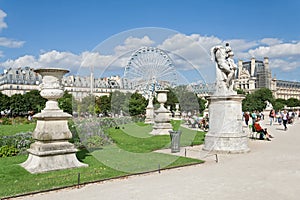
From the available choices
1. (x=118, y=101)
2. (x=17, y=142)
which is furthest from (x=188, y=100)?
(x=17, y=142)

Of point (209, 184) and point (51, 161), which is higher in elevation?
point (51, 161)

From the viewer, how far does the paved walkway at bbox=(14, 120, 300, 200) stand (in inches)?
262

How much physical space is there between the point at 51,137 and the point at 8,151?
14.7ft

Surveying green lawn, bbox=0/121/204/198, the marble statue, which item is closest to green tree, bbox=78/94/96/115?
green lawn, bbox=0/121/204/198

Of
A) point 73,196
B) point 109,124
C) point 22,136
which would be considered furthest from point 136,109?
point 73,196

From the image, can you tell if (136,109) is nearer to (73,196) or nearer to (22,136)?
(22,136)

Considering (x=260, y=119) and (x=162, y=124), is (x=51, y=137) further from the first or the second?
(x=260, y=119)

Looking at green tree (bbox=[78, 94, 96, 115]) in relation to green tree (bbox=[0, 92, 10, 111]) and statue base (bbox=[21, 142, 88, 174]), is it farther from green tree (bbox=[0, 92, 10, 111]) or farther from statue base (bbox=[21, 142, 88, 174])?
green tree (bbox=[0, 92, 10, 111])

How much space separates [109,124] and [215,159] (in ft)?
45.0

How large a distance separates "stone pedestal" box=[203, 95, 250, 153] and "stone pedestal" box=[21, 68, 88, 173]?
19.3 ft

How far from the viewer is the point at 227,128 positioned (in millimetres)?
13055

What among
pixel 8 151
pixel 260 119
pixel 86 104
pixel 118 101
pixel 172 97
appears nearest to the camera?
pixel 86 104

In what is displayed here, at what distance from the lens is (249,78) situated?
120750 mm

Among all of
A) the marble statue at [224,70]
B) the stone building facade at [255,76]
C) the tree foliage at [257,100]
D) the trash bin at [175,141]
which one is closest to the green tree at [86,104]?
the trash bin at [175,141]
